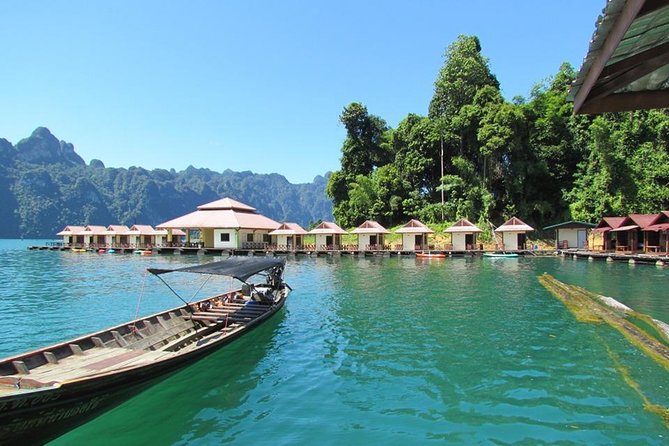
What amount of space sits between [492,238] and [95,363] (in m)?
46.2

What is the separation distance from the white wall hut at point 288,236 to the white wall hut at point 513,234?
22.4m

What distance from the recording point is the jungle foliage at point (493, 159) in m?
42.3

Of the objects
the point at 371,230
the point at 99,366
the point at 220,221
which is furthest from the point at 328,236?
the point at 99,366

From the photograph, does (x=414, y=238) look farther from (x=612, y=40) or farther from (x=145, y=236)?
(x=612, y=40)

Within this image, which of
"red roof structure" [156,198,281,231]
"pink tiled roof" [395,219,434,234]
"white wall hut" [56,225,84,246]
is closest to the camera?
"pink tiled roof" [395,219,434,234]

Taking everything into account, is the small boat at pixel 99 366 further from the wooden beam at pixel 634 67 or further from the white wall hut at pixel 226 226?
the white wall hut at pixel 226 226

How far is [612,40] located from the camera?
3123 millimetres

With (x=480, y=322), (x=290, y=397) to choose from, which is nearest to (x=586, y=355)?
(x=480, y=322)

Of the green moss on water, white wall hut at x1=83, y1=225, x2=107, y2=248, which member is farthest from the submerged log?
white wall hut at x1=83, y1=225, x2=107, y2=248

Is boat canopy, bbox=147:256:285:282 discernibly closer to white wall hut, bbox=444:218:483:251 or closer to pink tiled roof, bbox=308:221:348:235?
white wall hut, bbox=444:218:483:251

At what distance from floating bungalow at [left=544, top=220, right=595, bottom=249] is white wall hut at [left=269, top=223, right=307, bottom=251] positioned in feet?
91.5

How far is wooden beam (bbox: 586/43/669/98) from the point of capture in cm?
366

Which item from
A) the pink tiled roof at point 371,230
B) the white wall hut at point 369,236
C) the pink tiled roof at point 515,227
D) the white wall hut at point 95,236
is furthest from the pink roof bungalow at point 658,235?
the white wall hut at point 95,236

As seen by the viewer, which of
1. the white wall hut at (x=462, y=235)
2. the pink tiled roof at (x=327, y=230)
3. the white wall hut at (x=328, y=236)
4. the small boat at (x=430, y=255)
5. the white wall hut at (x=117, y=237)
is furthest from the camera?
the white wall hut at (x=117, y=237)
